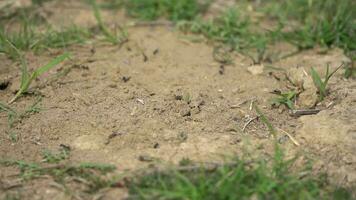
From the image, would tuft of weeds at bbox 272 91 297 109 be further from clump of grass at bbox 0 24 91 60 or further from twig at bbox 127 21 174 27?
clump of grass at bbox 0 24 91 60

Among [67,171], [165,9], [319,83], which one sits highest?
[165,9]

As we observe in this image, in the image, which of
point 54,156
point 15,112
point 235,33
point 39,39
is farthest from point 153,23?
point 54,156

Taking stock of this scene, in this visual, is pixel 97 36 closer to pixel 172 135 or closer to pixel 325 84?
pixel 172 135

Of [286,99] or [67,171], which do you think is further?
[286,99]

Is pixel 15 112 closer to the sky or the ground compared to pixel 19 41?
closer to the ground

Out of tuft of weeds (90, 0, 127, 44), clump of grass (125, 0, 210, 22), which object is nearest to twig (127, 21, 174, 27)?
clump of grass (125, 0, 210, 22)

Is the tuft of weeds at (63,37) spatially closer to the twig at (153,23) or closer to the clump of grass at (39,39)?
the clump of grass at (39,39)

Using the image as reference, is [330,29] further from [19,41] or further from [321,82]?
[19,41]
